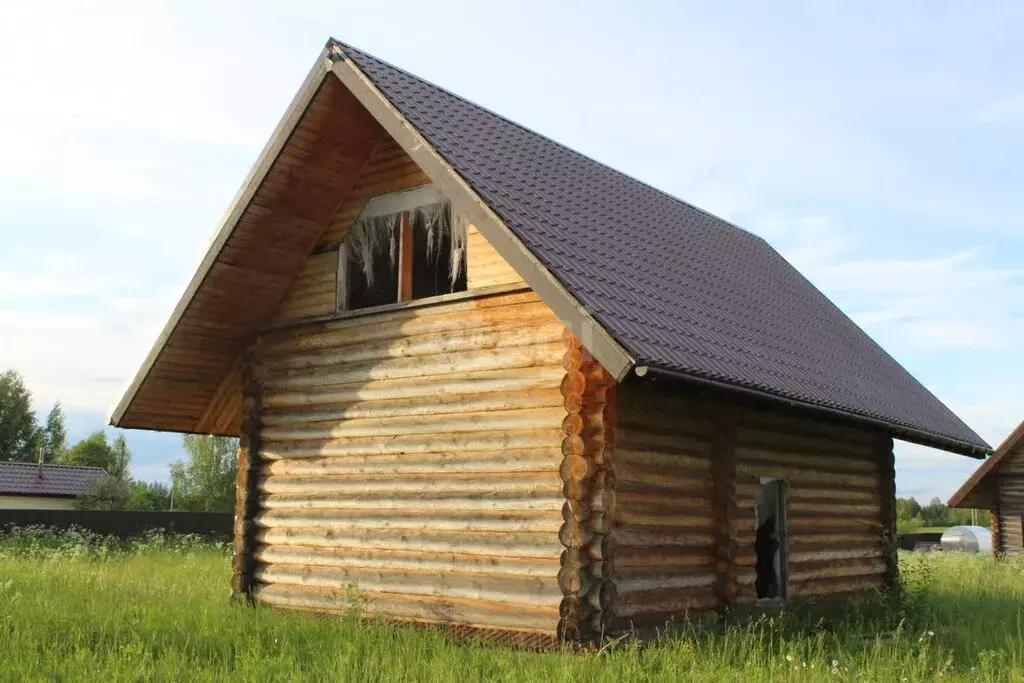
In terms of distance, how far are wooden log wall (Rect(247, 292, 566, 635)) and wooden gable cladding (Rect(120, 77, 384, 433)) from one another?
703mm

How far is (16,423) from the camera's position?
58125 mm

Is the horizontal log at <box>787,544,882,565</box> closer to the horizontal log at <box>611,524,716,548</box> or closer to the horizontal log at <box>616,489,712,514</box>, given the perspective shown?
the horizontal log at <box>611,524,716,548</box>

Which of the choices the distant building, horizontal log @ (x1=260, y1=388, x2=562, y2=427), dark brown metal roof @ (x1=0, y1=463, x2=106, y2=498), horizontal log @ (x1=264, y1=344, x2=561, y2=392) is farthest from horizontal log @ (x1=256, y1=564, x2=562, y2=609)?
dark brown metal roof @ (x1=0, y1=463, x2=106, y2=498)

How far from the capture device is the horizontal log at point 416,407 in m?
10.0

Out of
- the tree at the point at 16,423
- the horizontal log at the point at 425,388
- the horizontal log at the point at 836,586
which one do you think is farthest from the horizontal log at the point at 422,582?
the tree at the point at 16,423

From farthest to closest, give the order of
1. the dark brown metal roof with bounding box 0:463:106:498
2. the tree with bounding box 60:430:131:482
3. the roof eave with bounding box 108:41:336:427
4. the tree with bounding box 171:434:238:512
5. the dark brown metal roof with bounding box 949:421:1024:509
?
the tree with bounding box 60:430:131:482, the tree with bounding box 171:434:238:512, the dark brown metal roof with bounding box 0:463:106:498, the dark brown metal roof with bounding box 949:421:1024:509, the roof eave with bounding box 108:41:336:427

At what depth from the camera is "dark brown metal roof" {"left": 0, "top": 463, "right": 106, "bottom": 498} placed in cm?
3994

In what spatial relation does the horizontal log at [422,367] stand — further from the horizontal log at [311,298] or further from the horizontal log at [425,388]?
the horizontal log at [311,298]

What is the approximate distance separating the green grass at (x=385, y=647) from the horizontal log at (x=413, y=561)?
2.24ft

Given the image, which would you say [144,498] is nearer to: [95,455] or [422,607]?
[95,455]

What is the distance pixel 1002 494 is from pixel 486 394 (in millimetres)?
23354

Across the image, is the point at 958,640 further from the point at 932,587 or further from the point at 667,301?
the point at 932,587

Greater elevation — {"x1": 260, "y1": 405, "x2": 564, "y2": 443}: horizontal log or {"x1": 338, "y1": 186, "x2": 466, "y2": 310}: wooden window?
{"x1": 338, "y1": 186, "x2": 466, "y2": 310}: wooden window

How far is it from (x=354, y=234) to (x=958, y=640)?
27.3 feet
